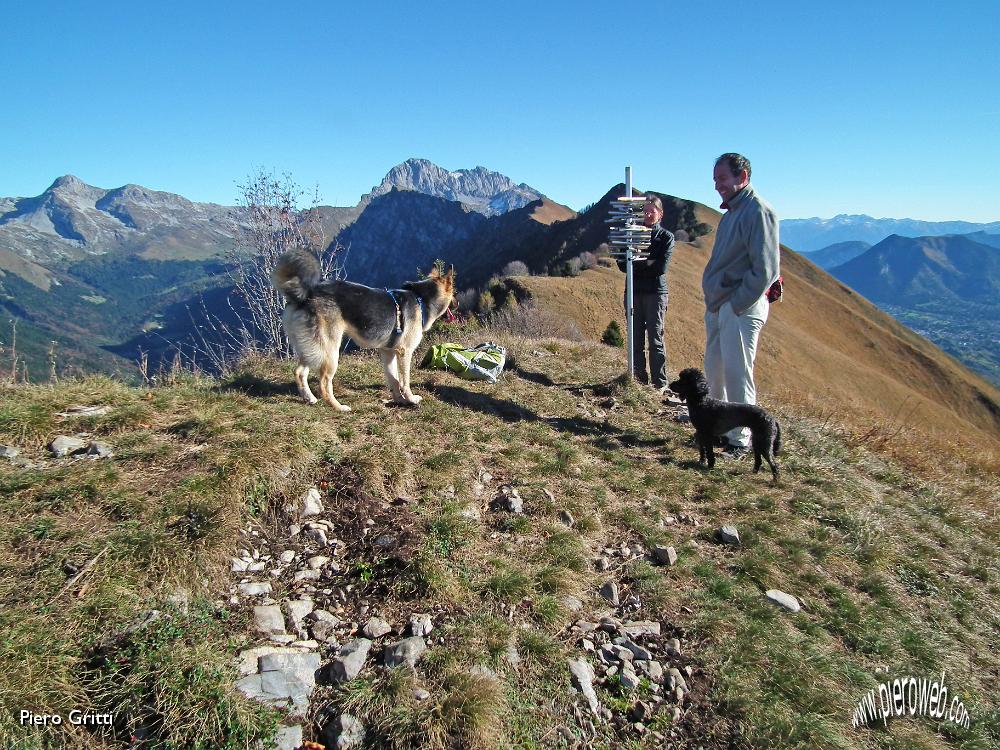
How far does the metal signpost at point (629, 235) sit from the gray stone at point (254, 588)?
692 cm

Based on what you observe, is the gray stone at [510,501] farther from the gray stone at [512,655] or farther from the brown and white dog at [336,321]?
the brown and white dog at [336,321]

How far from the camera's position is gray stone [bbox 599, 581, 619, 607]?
3910mm

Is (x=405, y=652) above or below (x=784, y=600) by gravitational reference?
above

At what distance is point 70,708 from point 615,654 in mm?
2977

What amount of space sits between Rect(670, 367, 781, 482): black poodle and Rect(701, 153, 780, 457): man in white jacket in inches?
15.9

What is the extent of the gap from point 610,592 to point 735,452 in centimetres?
356

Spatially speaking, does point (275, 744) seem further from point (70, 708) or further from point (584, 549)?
point (584, 549)

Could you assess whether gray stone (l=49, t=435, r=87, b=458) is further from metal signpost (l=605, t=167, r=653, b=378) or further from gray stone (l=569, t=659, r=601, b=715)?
metal signpost (l=605, t=167, r=653, b=378)

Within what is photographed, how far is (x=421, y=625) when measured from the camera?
324 cm

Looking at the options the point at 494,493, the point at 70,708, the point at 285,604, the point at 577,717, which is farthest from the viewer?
the point at 494,493

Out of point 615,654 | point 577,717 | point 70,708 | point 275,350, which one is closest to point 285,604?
point 70,708

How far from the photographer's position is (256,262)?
12156mm
